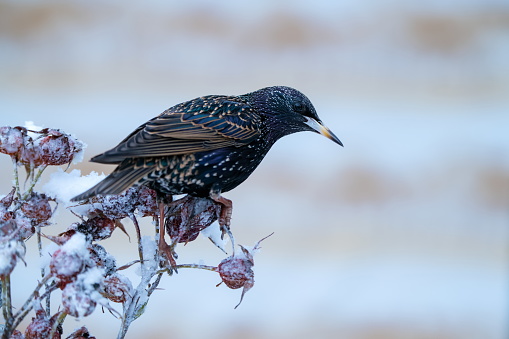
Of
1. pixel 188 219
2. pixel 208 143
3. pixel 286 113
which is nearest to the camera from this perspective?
pixel 188 219

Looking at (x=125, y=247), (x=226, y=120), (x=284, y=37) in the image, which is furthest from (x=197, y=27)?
(x=226, y=120)

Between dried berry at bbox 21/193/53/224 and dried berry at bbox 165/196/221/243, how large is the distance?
160mm

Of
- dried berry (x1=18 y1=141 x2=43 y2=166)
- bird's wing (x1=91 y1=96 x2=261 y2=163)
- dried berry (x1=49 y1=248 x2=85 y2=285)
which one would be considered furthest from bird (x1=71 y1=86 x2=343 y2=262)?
dried berry (x1=49 y1=248 x2=85 y2=285)

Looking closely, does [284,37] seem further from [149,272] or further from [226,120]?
[149,272]

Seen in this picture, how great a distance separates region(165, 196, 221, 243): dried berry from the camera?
28.8 inches

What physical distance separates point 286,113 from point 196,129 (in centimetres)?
21

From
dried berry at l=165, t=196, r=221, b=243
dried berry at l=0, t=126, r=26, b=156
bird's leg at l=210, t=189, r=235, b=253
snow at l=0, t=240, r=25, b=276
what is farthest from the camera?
bird's leg at l=210, t=189, r=235, b=253

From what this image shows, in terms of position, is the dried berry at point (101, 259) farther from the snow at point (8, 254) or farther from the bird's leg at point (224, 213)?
the bird's leg at point (224, 213)

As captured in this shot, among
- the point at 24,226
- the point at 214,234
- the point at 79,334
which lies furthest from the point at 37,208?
the point at 214,234

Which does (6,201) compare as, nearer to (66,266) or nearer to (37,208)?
(37,208)

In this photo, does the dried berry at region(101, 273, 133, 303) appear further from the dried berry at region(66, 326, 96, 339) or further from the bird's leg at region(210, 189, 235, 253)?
the bird's leg at region(210, 189, 235, 253)

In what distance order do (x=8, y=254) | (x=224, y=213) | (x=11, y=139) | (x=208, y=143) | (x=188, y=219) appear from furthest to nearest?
(x=208, y=143), (x=224, y=213), (x=188, y=219), (x=11, y=139), (x=8, y=254)

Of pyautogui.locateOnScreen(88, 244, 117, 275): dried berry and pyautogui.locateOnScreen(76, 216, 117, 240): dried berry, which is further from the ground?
pyautogui.locateOnScreen(76, 216, 117, 240): dried berry

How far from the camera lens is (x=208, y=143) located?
1011 millimetres
